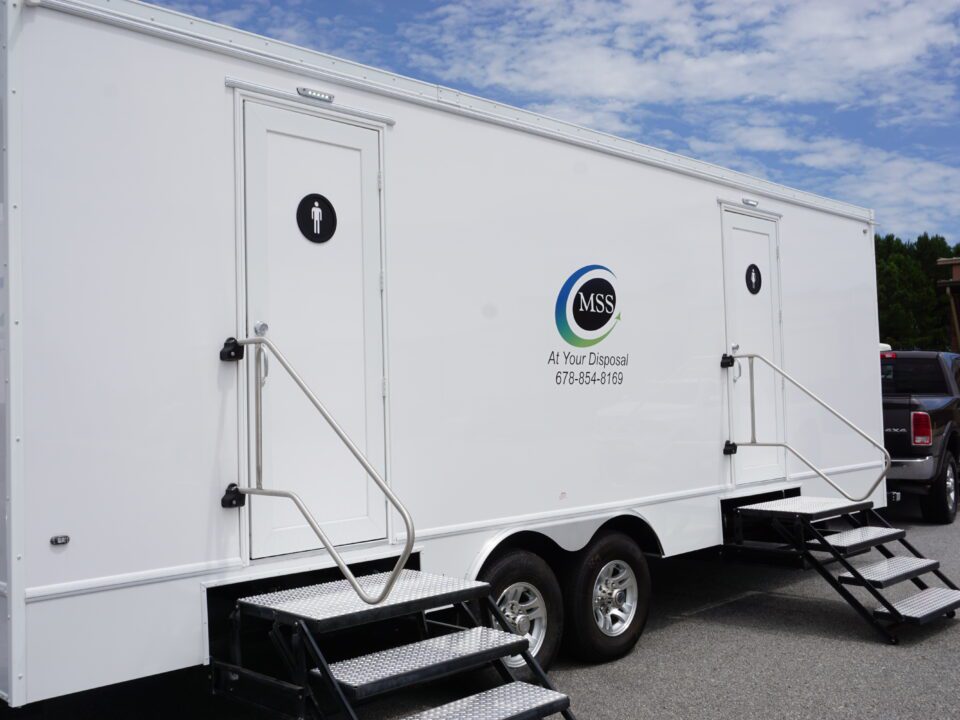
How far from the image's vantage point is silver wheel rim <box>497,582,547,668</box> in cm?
500

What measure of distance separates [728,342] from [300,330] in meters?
3.46

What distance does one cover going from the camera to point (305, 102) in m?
4.26

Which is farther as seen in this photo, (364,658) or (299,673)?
(364,658)

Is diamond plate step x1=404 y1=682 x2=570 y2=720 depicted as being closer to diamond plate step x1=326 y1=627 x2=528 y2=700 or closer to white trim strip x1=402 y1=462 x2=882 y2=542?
diamond plate step x1=326 y1=627 x2=528 y2=700

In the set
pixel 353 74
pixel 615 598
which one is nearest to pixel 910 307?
pixel 615 598

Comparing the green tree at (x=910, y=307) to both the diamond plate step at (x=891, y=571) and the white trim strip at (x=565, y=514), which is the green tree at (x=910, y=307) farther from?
the white trim strip at (x=565, y=514)

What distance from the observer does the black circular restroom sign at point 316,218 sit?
4219mm

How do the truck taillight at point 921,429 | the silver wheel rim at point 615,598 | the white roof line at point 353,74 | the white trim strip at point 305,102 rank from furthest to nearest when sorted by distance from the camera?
1. the truck taillight at point 921,429
2. the silver wheel rim at point 615,598
3. the white trim strip at point 305,102
4. the white roof line at point 353,74

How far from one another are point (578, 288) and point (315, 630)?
268cm

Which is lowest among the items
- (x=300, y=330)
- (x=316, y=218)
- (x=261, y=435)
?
(x=261, y=435)

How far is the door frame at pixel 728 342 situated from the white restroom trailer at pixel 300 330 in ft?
0.18

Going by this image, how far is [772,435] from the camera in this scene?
691 centimetres

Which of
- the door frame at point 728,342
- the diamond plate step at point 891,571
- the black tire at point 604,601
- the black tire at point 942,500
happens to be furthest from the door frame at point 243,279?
the black tire at point 942,500

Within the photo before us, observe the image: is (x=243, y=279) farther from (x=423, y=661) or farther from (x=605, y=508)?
(x=605, y=508)
